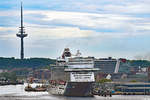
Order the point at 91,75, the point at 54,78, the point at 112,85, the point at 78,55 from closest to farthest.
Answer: the point at 91,75 < the point at 78,55 < the point at 54,78 < the point at 112,85

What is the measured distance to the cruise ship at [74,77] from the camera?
113 meters

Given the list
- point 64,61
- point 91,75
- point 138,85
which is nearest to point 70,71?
point 91,75

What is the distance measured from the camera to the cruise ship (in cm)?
11294

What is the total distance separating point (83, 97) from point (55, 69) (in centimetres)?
2186

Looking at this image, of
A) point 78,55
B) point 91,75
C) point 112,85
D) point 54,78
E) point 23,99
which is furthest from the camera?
point 112,85

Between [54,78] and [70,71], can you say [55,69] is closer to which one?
[54,78]

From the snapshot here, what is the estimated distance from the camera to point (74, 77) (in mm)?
114312

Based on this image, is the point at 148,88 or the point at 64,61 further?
the point at 148,88

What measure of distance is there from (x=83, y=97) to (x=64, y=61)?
19640 millimetres

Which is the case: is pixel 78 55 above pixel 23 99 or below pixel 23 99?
above

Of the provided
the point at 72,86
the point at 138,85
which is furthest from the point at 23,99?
the point at 138,85

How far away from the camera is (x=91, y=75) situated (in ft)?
379

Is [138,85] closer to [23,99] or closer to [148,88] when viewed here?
[148,88]

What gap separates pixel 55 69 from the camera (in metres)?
133
